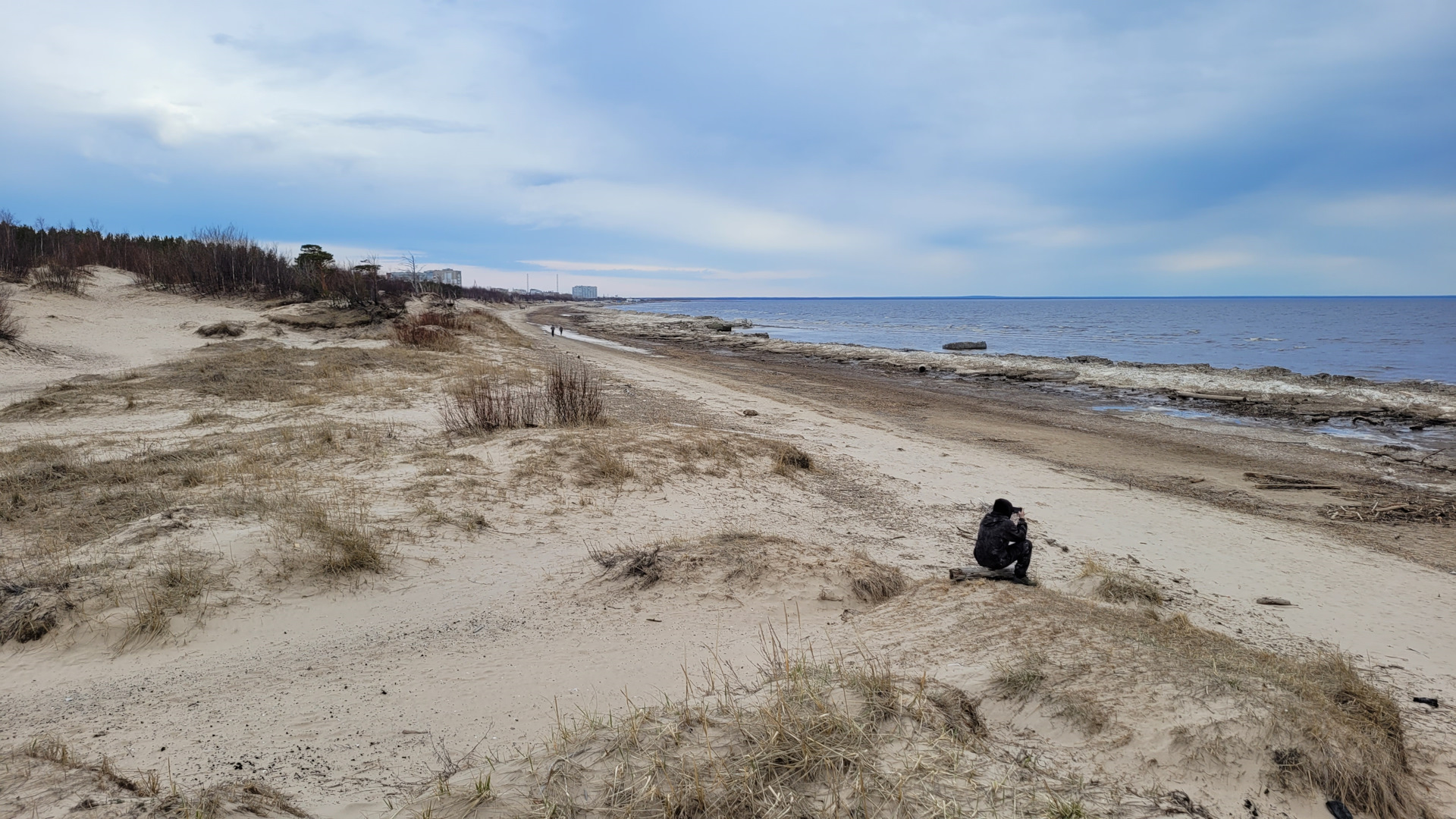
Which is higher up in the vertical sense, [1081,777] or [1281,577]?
[1081,777]

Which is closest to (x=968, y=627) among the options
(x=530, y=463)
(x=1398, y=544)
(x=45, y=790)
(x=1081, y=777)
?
(x=1081, y=777)

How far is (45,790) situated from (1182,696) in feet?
17.3

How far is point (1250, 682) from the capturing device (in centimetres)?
359

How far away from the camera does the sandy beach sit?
3107 mm

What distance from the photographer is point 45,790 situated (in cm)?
272

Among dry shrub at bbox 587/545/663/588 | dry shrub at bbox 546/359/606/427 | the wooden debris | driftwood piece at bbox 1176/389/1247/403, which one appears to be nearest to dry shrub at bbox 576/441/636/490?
dry shrub at bbox 587/545/663/588

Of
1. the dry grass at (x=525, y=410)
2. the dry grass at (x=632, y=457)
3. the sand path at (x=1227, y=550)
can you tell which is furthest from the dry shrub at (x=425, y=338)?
the sand path at (x=1227, y=550)

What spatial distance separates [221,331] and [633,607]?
2477 cm

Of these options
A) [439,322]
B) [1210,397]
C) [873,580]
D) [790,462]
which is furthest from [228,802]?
[439,322]

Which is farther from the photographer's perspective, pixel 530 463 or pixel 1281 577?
pixel 530 463

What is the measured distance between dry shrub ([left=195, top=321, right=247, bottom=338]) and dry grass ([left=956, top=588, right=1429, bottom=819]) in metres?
26.6

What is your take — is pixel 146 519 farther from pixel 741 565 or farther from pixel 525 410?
pixel 525 410

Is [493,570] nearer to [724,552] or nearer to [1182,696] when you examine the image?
[724,552]

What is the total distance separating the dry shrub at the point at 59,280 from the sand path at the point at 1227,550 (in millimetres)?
30581
